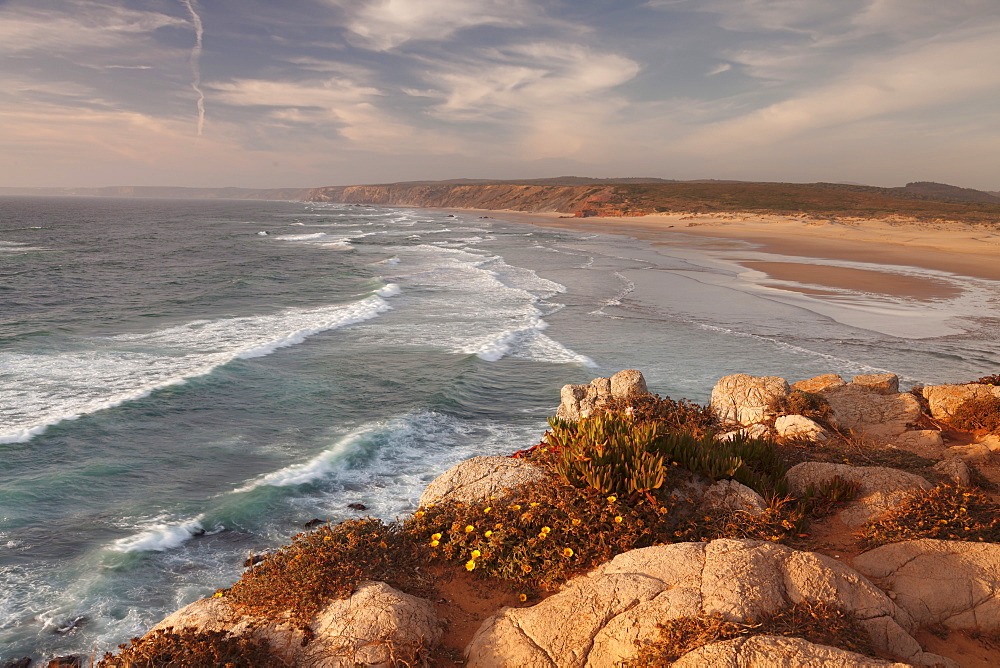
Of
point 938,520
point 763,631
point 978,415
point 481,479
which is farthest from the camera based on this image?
point 978,415

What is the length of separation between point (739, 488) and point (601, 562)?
1796 mm

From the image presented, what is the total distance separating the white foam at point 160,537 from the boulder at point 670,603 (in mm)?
5641

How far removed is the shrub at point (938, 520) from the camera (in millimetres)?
5398

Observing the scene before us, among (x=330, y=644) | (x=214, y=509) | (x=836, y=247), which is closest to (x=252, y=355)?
(x=214, y=509)

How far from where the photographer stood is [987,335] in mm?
18875

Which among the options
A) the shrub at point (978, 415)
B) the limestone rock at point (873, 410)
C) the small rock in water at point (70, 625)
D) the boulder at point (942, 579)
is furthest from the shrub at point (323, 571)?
the shrub at point (978, 415)

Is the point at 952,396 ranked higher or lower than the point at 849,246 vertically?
lower

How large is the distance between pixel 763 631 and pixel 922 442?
6438 mm

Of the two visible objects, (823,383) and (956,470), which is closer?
(956,470)

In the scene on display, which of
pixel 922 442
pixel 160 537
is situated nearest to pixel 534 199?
pixel 922 442

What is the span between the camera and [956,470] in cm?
670

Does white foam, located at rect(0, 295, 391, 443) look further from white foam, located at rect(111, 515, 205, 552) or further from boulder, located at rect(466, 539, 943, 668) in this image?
boulder, located at rect(466, 539, 943, 668)

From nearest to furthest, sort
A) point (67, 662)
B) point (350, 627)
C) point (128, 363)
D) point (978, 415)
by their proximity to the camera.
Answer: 1. point (350, 627)
2. point (67, 662)
3. point (978, 415)
4. point (128, 363)

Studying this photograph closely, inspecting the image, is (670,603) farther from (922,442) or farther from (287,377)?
(287,377)
